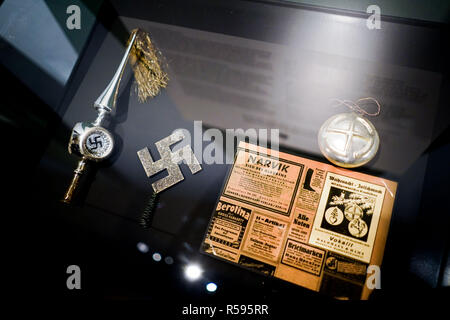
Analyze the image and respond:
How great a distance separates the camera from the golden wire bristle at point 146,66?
1.35 m

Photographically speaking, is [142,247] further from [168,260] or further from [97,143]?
[97,143]

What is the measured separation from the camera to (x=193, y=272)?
1.08m

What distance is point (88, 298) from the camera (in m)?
1.06

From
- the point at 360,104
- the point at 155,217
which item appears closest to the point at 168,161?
the point at 155,217

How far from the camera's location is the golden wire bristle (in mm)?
1354

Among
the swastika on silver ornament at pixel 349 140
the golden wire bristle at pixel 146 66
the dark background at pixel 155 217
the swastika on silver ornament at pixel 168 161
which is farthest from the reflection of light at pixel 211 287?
the golden wire bristle at pixel 146 66

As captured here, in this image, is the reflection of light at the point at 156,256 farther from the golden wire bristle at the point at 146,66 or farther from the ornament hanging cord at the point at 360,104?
the ornament hanging cord at the point at 360,104

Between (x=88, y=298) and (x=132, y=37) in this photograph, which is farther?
(x=132, y=37)

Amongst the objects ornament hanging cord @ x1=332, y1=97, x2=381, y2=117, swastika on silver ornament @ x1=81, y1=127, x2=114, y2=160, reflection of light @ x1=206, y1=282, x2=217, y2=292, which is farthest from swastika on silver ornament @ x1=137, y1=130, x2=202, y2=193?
ornament hanging cord @ x1=332, y1=97, x2=381, y2=117

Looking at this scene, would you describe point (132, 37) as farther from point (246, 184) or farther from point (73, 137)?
point (246, 184)

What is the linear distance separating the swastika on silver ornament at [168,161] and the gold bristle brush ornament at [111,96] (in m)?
0.20

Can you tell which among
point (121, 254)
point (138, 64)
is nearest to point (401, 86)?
point (138, 64)

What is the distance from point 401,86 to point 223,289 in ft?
4.20

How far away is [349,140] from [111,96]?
3.98 feet
